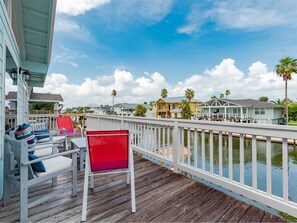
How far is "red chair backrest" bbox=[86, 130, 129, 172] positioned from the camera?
2033 millimetres

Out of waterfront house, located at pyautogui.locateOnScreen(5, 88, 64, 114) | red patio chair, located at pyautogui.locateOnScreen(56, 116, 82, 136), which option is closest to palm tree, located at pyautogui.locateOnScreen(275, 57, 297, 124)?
red patio chair, located at pyautogui.locateOnScreen(56, 116, 82, 136)

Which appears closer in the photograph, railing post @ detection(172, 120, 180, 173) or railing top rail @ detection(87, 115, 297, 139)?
railing top rail @ detection(87, 115, 297, 139)

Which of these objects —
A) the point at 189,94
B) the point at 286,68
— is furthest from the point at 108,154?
the point at 189,94

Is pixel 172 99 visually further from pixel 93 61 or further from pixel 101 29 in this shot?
pixel 101 29

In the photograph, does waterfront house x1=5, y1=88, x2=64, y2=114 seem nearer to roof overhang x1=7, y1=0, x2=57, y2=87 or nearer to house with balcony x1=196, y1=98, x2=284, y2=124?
roof overhang x1=7, y1=0, x2=57, y2=87

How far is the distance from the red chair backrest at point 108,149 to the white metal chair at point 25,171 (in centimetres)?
30

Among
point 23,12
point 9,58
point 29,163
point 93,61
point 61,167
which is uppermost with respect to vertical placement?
point 93,61

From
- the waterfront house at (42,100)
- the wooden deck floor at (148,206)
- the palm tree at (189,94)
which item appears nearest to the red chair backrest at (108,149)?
the wooden deck floor at (148,206)

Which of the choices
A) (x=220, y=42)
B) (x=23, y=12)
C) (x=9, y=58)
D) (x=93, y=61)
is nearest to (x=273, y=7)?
(x=220, y=42)

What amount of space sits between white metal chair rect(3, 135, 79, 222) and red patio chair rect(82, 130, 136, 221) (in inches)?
11.5

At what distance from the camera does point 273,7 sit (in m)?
8.67

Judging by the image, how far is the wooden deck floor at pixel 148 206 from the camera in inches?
72.4

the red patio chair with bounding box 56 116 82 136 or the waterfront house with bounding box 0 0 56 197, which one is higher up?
the waterfront house with bounding box 0 0 56 197

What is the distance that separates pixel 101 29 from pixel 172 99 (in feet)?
91.4
